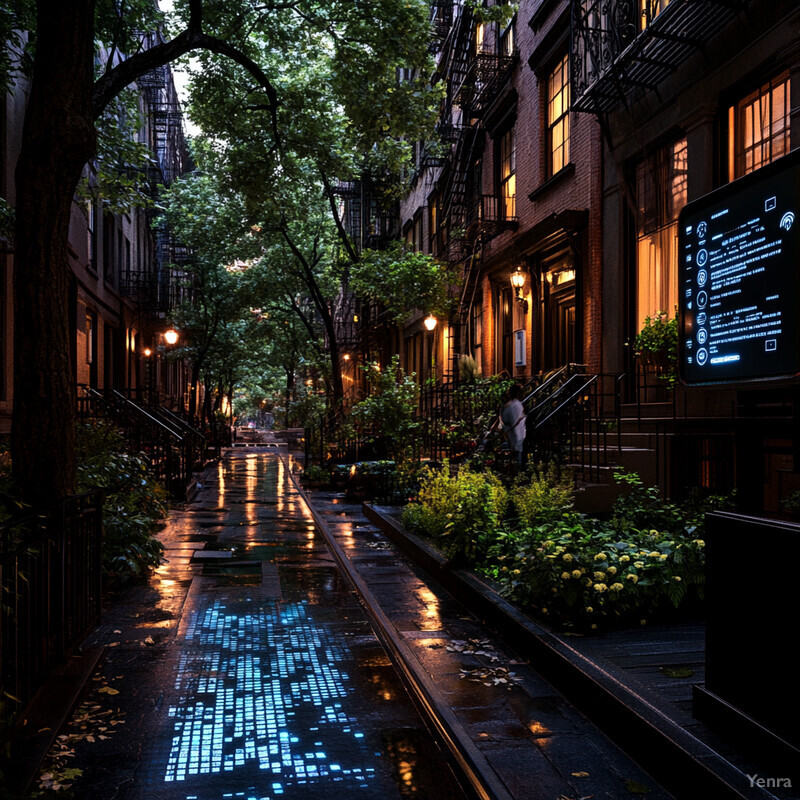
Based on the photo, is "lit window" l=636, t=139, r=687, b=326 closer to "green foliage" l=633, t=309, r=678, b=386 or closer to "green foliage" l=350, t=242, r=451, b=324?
"green foliage" l=633, t=309, r=678, b=386

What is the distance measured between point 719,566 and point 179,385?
150 ft

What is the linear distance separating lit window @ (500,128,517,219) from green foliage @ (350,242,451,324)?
2.45 meters

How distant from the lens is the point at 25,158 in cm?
532

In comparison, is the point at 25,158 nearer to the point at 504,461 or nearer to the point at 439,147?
the point at 504,461

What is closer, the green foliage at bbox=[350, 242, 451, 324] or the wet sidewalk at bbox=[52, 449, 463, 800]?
the wet sidewalk at bbox=[52, 449, 463, 800]

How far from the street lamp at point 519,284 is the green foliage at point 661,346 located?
5.71 m

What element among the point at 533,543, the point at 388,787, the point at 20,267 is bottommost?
the point at 388,787

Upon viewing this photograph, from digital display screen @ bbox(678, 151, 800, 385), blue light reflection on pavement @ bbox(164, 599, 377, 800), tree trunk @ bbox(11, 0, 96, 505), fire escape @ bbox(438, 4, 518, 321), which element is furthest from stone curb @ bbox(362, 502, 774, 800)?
fire escape @ bbox(438, 4, 518, 321)

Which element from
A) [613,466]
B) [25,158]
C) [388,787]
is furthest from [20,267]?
[613,466]

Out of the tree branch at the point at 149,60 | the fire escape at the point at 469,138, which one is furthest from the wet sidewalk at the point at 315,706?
the fire escape at the point at 469,138

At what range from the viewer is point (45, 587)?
430 centimetres

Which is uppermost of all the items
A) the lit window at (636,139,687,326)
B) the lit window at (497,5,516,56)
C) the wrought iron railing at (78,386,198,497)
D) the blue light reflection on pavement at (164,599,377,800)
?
the lit window at (497,5,516,56)

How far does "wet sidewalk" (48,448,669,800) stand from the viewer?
3453mm

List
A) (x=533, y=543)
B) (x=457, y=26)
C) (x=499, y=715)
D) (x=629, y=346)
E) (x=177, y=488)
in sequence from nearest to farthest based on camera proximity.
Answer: (x=499, y=715), (x=533, y=543), (x=629, y=346), (x=177, y=488), (x=457, y=26)
